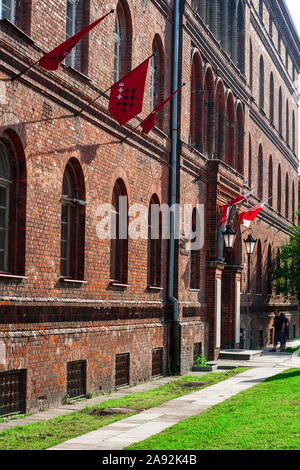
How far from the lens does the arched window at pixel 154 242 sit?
19828 millimetres

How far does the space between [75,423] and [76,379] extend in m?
2.85

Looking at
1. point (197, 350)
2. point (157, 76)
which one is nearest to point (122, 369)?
point (197, 350)

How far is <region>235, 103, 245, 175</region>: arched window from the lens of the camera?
1170 inches

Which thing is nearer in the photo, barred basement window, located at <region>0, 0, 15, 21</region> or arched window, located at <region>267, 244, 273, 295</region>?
barred basement window, located at <region>0, 0, 15, 21</region>

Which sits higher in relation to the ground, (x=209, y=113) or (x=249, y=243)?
(x=209, y=113)

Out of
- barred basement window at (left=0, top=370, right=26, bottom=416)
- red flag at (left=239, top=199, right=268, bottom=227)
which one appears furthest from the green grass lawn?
red flag at (left=239, top=199, right=268, bottom=227)

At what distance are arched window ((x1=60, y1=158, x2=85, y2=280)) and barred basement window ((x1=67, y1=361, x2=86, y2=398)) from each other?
1615 mm

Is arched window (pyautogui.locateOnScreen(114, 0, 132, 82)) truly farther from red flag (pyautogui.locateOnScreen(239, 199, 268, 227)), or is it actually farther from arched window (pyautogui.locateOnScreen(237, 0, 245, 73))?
arched window (pyautogui.locateOnScreen(237, 0, 245, 73))

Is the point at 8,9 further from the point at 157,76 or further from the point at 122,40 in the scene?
the point at 157,76

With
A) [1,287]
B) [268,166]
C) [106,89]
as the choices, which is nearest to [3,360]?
[1,287]

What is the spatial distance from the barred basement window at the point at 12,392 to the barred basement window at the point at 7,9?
18.1ft

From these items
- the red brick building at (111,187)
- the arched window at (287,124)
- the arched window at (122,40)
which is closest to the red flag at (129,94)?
the red brick building at (111,187)

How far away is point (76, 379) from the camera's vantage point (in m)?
15.0

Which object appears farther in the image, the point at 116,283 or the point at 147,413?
the point at 116,283
